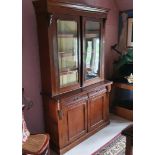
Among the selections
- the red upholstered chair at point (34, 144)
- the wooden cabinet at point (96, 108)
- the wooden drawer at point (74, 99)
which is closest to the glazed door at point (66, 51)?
the wooden drawer at point (74, 99)

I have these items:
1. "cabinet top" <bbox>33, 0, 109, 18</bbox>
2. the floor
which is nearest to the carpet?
the floor

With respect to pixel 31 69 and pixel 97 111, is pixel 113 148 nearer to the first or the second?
pixel 97 111

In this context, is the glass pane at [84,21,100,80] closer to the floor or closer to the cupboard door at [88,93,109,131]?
the cupboard door at [88,93,109,131]

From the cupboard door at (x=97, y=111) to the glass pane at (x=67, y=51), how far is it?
18.9 inches

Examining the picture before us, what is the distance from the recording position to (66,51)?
242 cm

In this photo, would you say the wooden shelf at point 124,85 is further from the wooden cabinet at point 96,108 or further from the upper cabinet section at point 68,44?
the upper cabinet section at point 68,44

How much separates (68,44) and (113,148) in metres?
Answer: 1.54

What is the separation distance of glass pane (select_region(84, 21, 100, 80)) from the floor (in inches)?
36.2

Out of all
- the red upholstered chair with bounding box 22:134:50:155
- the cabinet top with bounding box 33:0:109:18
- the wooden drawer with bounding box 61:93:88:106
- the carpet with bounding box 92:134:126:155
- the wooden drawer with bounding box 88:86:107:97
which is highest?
the cabinet top with bounding box 33:0:109:18

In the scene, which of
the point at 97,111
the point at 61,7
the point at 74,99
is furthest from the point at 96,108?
the point at 61,7

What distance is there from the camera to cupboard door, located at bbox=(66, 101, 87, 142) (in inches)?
96.3

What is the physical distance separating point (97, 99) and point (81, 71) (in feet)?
1.83
